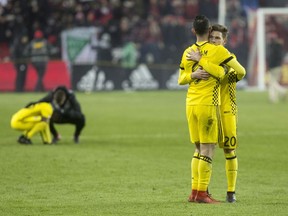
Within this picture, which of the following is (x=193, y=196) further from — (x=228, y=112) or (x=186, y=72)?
(x=186, y=72)

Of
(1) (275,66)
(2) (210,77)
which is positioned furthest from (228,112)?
(1) (275,66)

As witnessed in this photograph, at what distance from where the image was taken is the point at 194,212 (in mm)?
9578

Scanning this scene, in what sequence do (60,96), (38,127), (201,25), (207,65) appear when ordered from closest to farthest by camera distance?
(201,25), (207,65), (38,127), (60,96)

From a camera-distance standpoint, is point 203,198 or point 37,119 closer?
point 203,198

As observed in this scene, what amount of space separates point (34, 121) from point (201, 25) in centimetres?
808

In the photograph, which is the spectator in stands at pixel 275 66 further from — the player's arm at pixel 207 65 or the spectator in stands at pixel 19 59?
the player's arm at pixel 207 65

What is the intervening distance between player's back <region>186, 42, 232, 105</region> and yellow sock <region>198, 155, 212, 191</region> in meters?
0.61

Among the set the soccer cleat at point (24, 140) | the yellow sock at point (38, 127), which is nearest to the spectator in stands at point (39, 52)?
the soccer cleat at point (24, 140)

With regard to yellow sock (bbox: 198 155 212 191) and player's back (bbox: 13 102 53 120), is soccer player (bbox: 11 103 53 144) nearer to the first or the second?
player's back (bbox: 13 102 53 120)

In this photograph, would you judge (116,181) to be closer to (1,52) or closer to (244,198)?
(244,198)

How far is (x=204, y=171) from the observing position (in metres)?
10.1

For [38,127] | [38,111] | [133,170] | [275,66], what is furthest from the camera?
[275,66]

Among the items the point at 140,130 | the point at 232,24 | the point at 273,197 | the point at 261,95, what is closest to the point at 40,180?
the point at 273,197

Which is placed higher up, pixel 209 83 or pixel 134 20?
pixel 209 83
